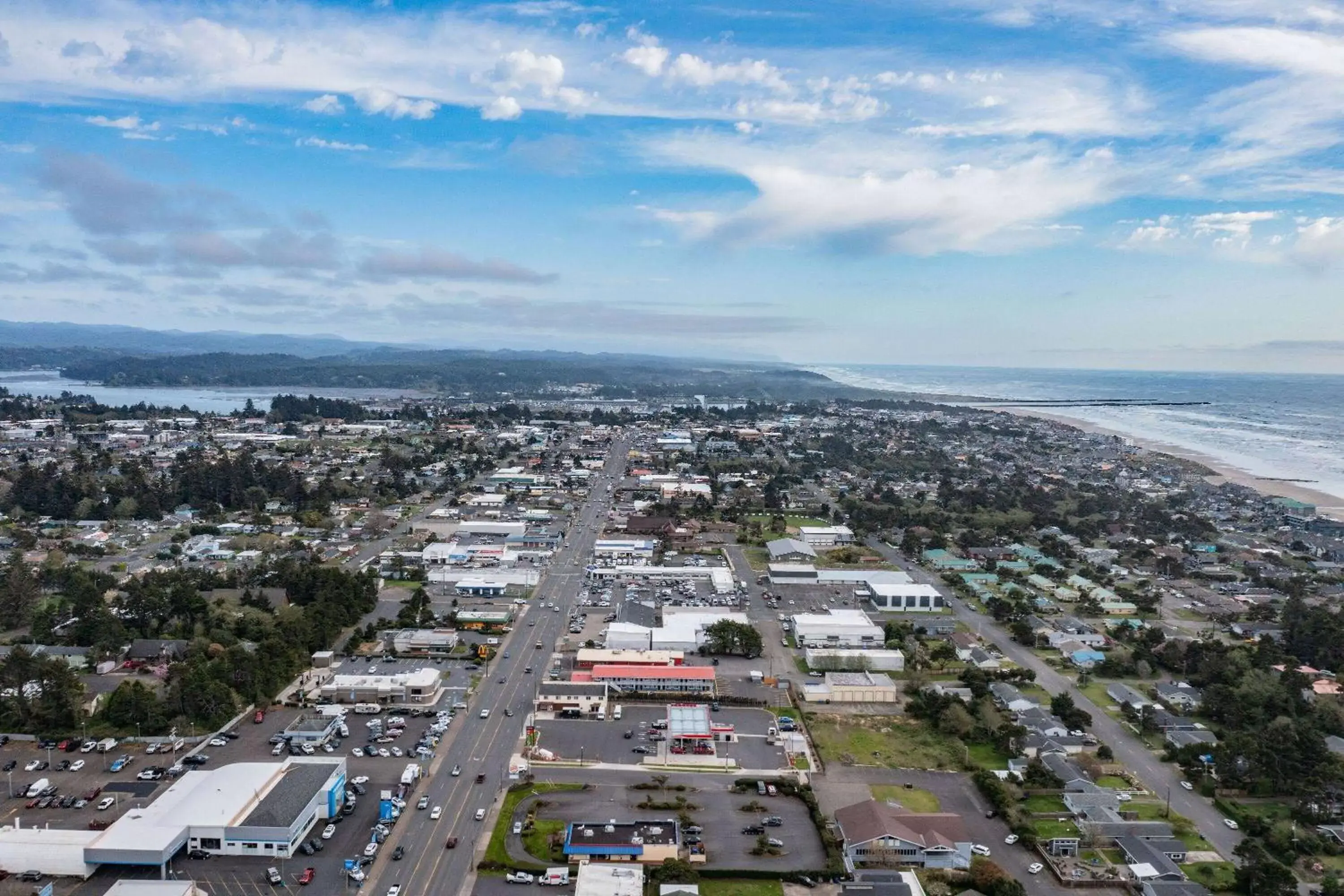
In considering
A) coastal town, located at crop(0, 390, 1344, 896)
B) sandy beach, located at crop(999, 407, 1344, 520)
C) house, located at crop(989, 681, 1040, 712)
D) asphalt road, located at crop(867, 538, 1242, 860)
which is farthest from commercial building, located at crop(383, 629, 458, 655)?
sandy beach, located at crop(999, 407, 1344, 520)

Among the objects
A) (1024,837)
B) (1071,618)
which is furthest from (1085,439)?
(1024,837)

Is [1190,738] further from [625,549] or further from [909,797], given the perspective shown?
[625,549]

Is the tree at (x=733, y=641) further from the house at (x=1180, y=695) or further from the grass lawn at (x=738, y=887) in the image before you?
the house at (x=1180, y=695)

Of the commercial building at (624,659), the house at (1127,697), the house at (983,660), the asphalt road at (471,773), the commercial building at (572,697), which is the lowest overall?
the house at (1127,697)

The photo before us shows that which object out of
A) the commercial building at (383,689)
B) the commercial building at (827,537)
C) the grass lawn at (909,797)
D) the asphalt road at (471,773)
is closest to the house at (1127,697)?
the grass lawn at (909,797)

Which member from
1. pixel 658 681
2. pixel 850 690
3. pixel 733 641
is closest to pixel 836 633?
pixel 733 641

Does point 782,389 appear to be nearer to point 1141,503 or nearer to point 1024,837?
point 1141,503
